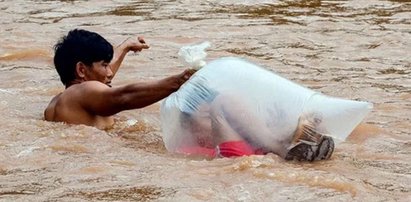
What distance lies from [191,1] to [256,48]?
105 inches

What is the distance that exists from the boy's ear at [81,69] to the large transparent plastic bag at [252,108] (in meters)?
0.81

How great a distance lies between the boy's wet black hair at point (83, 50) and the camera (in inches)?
210

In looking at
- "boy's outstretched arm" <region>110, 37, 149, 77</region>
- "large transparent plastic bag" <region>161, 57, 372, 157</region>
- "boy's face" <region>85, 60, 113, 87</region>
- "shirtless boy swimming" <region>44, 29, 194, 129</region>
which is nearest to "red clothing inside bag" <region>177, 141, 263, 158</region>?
"large transparent plastic bag" <region>161, 57, 372, 157</region>

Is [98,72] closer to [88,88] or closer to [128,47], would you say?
[88,88]

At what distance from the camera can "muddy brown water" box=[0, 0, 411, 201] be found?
4184 millimetres

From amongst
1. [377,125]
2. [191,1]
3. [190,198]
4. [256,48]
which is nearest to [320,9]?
[191,1]

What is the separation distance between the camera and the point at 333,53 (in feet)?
25.7

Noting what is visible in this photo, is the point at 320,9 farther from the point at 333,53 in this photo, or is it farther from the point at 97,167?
the point at 97,167

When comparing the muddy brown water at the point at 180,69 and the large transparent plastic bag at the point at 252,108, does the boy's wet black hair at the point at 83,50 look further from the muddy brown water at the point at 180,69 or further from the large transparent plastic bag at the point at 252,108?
the large transparent plastic bag at the point at 252,108

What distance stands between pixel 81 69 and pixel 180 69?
2.02 m

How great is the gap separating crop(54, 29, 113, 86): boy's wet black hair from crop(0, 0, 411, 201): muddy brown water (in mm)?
338

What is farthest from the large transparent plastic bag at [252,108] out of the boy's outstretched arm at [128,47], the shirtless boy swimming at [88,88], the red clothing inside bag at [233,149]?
the boy's outstretched arm at [128,47]

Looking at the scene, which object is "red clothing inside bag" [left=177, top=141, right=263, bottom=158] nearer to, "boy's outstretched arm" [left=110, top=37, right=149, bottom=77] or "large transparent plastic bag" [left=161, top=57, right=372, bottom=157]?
"large transparent plastic bag" [left=161, top=57, right=372, bottom=157]

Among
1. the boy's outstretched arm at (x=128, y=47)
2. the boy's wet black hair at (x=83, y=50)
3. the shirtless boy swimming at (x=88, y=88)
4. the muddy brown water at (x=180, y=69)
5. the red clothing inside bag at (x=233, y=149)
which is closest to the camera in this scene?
the muddy brown water at (x=180, y=69)
